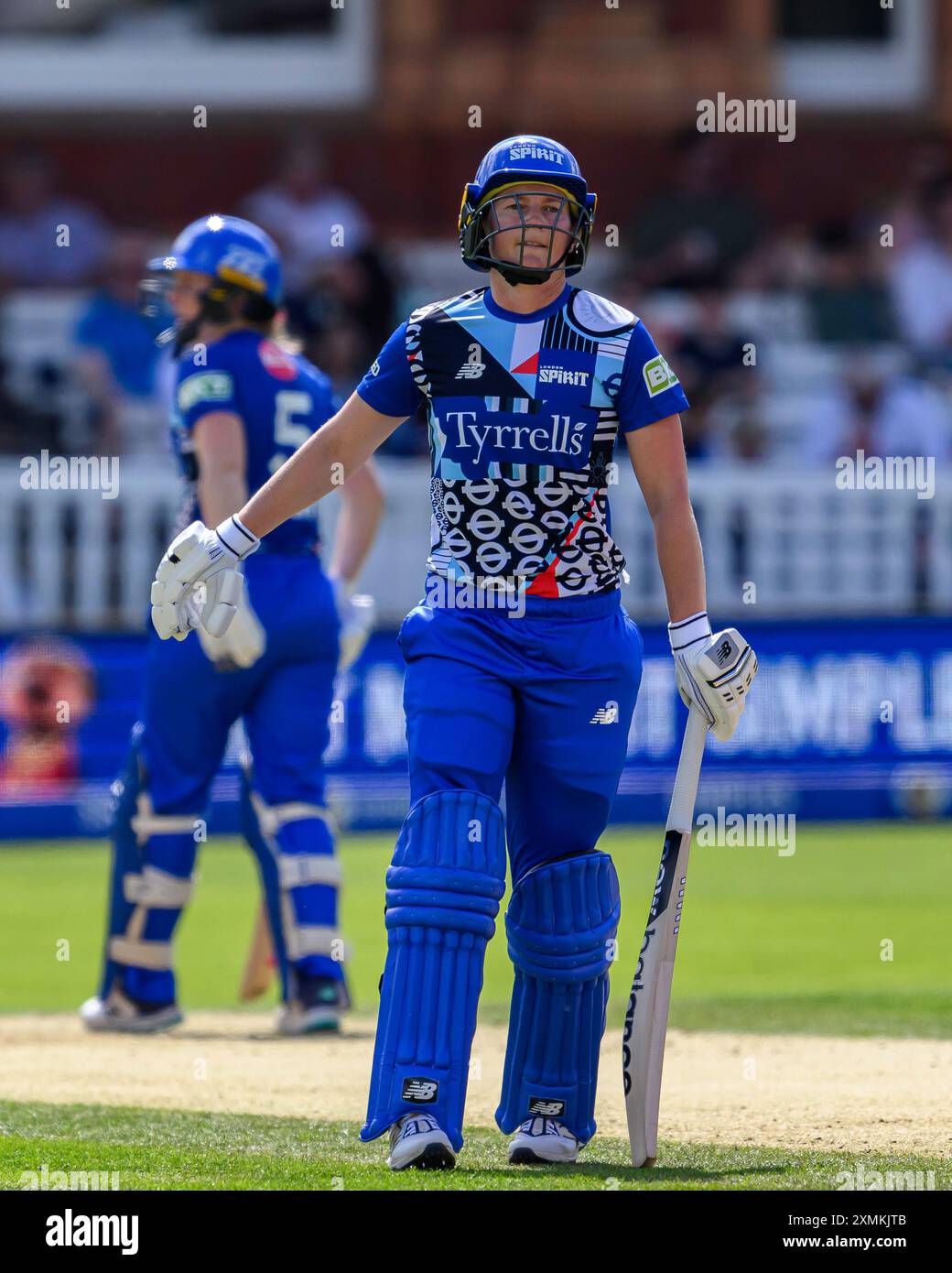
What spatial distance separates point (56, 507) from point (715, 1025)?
23.6 ft

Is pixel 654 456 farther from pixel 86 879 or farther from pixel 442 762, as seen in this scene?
pixel 86 879

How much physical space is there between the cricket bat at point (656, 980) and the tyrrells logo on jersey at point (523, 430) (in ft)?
1.62

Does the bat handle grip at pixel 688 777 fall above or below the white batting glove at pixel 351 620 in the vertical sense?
below

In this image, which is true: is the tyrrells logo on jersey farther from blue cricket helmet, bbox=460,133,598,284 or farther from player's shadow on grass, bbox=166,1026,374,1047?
player's shadow on grass, bbox=166,1026,374,1047

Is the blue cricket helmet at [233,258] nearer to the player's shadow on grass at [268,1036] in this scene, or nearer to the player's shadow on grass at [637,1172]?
the player's shadow on grass at [268,1036]

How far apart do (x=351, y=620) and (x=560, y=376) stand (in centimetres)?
297

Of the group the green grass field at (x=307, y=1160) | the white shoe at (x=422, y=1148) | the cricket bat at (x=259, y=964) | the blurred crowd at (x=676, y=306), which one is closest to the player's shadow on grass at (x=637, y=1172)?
the green grass field at (x=307, y=1160)

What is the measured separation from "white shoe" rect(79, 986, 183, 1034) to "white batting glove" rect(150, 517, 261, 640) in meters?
2.54

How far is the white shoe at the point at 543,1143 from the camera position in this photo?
5.09 m

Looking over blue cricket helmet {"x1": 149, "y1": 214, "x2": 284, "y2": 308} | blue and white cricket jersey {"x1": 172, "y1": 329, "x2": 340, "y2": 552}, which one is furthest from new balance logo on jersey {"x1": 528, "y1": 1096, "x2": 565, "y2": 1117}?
blue cricket helmet {"x1": 149, "y1": 214, "x2": 284, "y2": 308}

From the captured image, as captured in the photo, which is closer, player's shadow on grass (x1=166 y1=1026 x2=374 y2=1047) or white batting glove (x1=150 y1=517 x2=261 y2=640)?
white batting glove (x1=150 y1=517 x2=261 y2=640)

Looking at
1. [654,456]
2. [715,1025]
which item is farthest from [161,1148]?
[715,1025]

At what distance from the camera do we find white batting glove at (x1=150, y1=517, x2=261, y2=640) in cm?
525

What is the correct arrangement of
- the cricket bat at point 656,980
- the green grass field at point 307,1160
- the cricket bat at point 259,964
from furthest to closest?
the cricket bat at point 259,964, the cricket bat at point 656,980, the green grass field at point 307,1160
